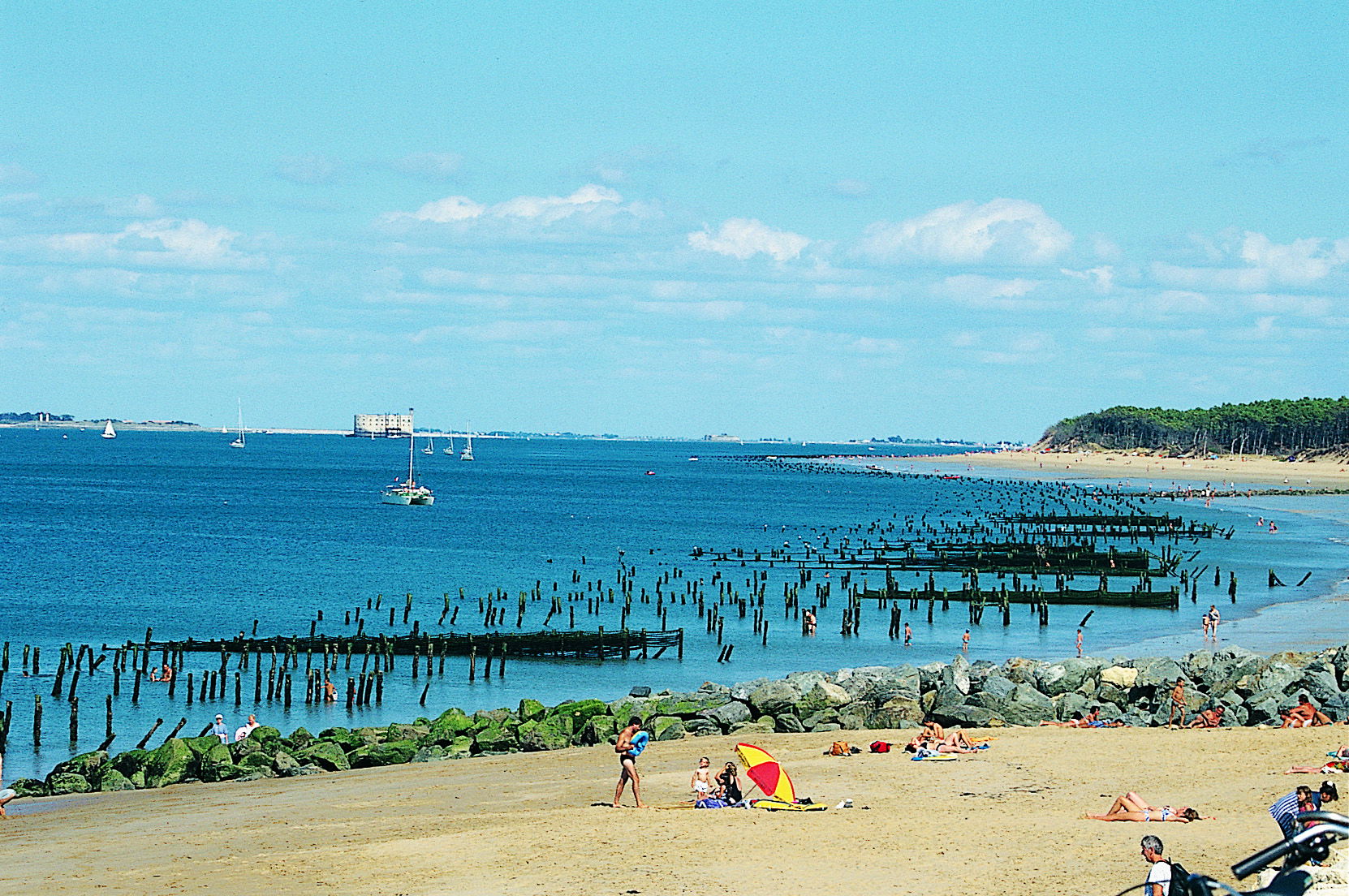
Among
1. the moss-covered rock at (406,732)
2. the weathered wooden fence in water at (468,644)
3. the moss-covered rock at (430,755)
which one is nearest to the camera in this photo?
the moss-covered rock at (430,755)

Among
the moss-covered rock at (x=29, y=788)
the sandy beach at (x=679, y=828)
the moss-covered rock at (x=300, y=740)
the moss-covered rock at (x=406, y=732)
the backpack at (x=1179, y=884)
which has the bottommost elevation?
the moss-covered rock at (x=29, y=788)

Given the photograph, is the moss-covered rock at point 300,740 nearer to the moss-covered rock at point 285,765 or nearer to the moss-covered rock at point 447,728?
the moss-covered rock at point 285,765

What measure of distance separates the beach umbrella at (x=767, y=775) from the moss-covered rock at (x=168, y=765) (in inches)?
511

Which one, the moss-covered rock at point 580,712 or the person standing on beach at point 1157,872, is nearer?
the person standing on beach at point 1157,872


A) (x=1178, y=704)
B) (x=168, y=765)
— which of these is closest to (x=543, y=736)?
(x=168, y=765)

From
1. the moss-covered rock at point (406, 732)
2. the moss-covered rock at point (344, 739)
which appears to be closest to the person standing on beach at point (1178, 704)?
the moss-covered rock at point (406, 732)

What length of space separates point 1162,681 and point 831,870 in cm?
1811

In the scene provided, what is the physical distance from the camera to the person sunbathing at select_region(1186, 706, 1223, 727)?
2933cm

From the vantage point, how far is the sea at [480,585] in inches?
1767

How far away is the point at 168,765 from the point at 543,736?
26.0 ft

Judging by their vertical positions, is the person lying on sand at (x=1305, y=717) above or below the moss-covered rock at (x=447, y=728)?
above

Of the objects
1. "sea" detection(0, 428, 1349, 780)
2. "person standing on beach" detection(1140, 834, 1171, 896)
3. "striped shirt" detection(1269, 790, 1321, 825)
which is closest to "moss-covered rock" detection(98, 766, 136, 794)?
"sea" detection(0, 428, 1349, 780)

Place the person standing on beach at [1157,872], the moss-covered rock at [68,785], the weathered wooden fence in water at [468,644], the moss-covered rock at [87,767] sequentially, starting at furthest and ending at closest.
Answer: the weathered wooden fence in water at [468,644] → the moss-covered rock at [87,767] → the moss-covered rock at [68,785] → the person standing on beach at [1157,872]

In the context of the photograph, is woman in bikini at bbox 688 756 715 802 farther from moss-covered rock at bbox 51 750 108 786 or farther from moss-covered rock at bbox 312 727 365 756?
moss-covered rock at bbox 51 750 108 786
